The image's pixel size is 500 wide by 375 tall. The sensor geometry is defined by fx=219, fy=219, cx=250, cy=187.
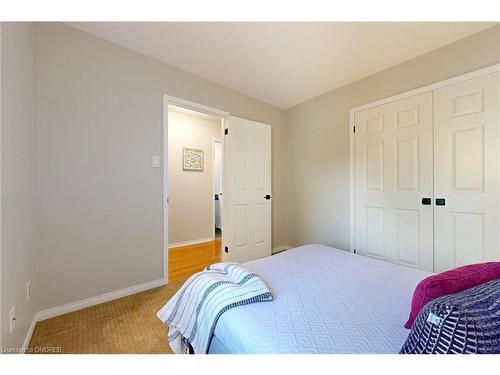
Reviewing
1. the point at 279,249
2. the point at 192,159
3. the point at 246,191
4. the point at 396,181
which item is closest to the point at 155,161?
the point at 246,191

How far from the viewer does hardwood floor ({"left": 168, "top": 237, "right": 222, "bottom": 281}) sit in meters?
2.72

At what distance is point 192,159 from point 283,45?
266 centimetres

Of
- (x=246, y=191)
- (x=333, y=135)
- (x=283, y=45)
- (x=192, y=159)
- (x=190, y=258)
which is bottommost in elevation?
(x=190, y=258)

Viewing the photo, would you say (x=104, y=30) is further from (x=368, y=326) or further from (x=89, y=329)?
(x=368, y=326)

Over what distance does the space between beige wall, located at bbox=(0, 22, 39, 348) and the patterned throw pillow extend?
1.66 meters

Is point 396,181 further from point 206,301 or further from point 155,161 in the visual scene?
point 155,161

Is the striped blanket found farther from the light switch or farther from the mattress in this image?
the light switch

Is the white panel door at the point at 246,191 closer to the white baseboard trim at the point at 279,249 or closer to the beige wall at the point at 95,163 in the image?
the white baseboard trim at the point at 279,249

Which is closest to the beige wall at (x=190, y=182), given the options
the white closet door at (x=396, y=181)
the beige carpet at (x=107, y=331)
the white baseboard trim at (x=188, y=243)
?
the white baseboard trim at (x=188, y=243)

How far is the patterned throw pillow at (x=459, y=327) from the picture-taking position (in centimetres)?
52

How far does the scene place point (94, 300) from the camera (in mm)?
1926

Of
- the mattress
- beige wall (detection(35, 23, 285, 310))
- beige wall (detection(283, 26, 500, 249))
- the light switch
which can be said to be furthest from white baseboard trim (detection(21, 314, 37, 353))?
beige wall (detection(283, 26, 500, 249))
